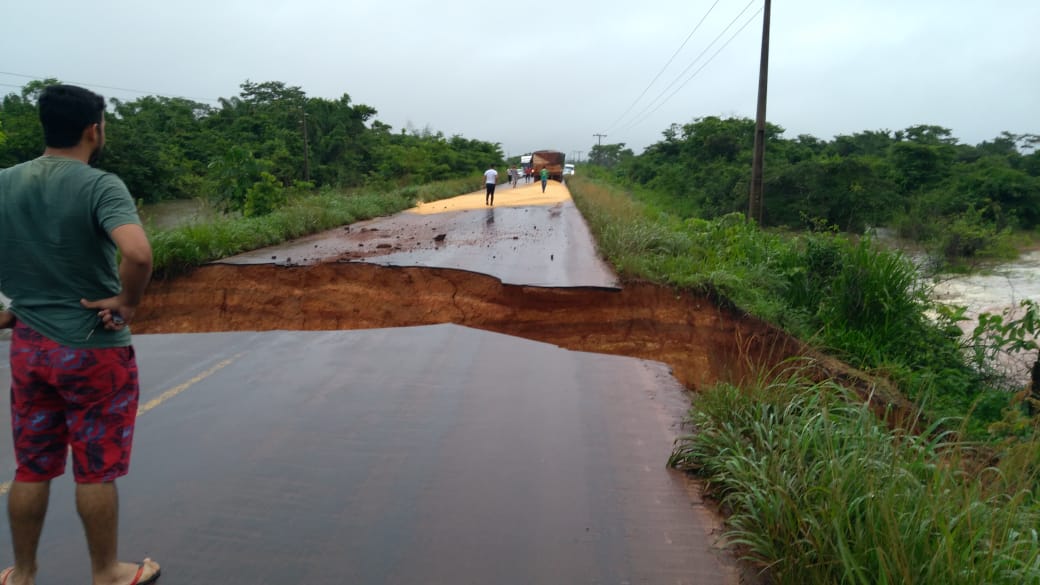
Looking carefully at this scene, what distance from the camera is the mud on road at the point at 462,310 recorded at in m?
8.40

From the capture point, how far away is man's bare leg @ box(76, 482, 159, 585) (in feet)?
8.11

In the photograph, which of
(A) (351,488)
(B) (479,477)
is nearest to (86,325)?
(A) (351,488)

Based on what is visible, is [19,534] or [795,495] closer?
[19,534]

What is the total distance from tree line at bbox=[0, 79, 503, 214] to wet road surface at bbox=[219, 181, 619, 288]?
354 centimetres

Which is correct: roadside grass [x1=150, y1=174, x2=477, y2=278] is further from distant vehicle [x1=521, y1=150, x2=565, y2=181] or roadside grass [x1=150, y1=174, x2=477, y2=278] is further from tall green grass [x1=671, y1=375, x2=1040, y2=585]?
distant vehicle [x1=521, y1=150, x2=565, y2=181]

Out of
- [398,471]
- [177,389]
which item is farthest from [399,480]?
[177,389]

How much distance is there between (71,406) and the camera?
250cm

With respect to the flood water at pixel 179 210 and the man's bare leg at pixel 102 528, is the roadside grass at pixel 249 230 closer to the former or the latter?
the flood water at pixel 179 210

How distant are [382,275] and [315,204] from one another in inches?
335

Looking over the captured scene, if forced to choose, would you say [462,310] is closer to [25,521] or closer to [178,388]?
[178,388]

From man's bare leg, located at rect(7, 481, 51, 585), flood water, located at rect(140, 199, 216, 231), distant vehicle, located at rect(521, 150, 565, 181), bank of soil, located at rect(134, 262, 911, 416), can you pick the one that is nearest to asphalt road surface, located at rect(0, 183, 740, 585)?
man's bare leg, located at rect(7, 481, 51, 585)

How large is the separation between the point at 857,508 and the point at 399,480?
7.25 feet

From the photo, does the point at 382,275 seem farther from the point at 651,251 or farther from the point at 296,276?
the point at 651,251

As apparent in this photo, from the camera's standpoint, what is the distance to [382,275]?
397 inches
